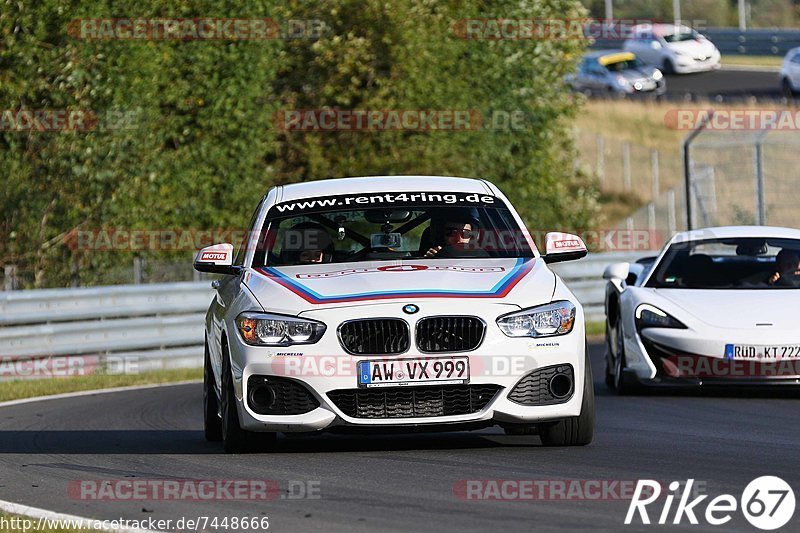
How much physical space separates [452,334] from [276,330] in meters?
0.92

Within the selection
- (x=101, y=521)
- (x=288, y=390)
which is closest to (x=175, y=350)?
(x=288, y=390)

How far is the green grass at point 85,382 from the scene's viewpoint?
15977 millimetres

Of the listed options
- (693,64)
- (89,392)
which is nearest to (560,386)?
(89,392)

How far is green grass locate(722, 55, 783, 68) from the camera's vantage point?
2581 inches

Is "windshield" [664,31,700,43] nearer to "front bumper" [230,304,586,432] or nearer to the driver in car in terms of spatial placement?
the driver in car

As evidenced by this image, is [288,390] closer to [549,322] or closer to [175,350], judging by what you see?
[549,322]

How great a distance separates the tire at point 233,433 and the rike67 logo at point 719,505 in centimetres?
246

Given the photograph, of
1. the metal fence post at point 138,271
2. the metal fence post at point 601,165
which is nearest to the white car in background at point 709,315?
the metal fence post at point 138,271

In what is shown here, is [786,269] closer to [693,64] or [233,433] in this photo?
[233,433]

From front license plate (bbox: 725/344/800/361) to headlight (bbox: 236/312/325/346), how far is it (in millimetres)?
4621

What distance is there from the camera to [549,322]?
29.2 feet

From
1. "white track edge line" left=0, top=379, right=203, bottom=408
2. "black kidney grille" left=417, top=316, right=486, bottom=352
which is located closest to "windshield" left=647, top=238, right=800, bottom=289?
"black kidney grille" left=417, top=316, right=486, bottom=352

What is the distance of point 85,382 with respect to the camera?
56.4ft

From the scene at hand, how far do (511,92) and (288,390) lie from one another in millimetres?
23118
